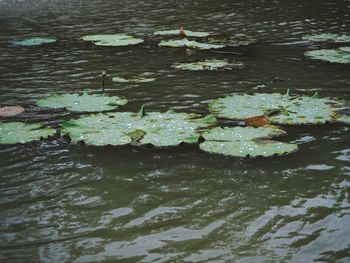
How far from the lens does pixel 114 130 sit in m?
4.00

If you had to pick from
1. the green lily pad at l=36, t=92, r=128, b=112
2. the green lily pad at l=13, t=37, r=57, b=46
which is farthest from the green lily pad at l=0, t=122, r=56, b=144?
the green lily pad at l=13, t=37, r=57, b=46

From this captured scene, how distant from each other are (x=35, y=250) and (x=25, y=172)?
1.10m

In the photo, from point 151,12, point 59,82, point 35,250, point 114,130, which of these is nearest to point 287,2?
point 151,12

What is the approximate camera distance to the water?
8.30 feet

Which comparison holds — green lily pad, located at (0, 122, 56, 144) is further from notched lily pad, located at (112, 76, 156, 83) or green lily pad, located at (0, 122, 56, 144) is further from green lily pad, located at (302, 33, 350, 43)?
green lily pad, located at (302, 33, 350, 43)

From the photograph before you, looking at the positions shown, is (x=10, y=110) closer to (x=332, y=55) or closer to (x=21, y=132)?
(x=21, y=132)

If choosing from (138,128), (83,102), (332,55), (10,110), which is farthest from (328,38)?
(10,110)

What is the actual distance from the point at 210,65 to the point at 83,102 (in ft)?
7.31

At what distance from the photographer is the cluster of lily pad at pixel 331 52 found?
21.3 feet

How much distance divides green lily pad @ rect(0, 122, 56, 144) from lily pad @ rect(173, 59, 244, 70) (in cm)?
275

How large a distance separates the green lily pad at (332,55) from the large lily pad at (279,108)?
6.53ft

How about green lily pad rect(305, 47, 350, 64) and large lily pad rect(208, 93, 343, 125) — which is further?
green lily pad rect(305, 47, 350, 64)

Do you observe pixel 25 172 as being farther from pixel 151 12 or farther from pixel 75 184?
pixel 151 12

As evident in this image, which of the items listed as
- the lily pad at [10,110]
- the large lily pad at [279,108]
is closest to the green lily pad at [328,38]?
the large lily pad at [279,108]
